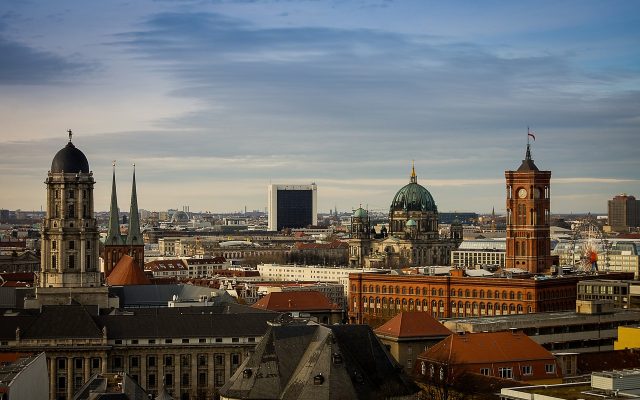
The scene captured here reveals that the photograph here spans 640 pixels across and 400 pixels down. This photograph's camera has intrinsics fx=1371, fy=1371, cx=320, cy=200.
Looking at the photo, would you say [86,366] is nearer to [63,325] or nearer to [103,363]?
[103,363]

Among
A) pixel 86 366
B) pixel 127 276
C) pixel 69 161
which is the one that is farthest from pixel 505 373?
pixel 127 276

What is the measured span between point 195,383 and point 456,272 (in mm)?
72469

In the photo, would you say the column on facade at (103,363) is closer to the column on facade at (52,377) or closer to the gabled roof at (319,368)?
the column on facade at (52,377)

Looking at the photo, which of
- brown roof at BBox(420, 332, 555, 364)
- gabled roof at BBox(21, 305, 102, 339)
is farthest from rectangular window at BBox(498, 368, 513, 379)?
gabled roof at BBox(21, 305, 102, 339)

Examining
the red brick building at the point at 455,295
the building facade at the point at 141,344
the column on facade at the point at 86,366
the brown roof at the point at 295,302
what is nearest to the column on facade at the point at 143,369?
the building facade at the point at 141,344

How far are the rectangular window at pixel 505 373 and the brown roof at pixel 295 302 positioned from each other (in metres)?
53.4

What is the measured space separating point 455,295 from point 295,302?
2812cm

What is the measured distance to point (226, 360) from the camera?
116 meters

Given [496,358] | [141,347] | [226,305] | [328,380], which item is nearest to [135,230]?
[226,305]

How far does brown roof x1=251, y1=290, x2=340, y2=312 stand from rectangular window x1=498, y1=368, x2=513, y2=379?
53352 millimetres

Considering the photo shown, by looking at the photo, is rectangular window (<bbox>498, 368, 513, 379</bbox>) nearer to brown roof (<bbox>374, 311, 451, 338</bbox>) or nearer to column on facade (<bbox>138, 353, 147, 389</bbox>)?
brown roof (<bbox>374, 311, 451, 338</bbox>)

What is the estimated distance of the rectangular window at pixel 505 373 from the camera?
9825 centimetres

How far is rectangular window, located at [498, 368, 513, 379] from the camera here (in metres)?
98.2

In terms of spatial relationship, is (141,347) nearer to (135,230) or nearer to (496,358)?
(496,358)
